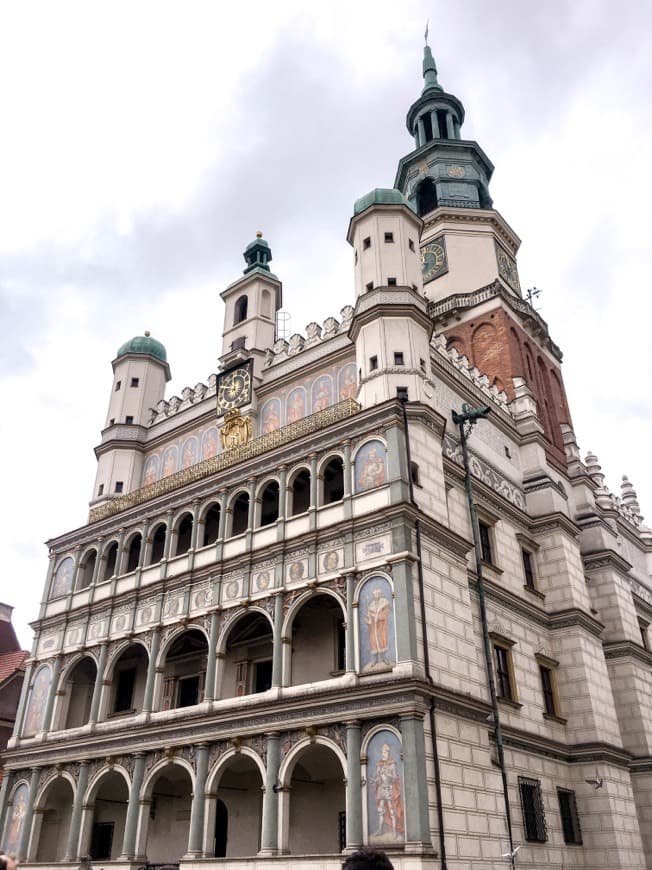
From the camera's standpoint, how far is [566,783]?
2842 cm

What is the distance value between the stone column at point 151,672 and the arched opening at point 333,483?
26.5ft

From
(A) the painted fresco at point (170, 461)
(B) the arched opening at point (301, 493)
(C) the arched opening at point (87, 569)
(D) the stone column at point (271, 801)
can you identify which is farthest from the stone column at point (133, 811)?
(A) the painted fresco at point (170, 461)

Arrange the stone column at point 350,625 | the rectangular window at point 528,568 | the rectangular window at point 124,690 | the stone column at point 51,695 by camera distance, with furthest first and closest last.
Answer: the rectangular window at point 528,568 → the rectangular window at point 124,690 → the stone column at point 51,695 → the stone column at point 350,625

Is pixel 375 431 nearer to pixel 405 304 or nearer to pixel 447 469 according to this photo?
pixel 447 469

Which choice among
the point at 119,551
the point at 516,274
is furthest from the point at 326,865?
the point at 516,274

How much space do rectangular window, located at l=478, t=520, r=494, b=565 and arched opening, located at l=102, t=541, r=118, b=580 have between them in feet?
51.1

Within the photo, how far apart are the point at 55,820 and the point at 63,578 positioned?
9.84 metres

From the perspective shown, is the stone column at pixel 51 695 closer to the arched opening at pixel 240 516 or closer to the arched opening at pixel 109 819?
the arched opening at pixel 109 819

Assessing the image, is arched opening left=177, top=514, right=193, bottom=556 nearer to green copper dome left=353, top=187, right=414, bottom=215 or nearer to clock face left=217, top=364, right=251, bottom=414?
clock face left=217, top=364, right=251, bottom=414

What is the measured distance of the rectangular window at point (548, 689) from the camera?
97.3ft

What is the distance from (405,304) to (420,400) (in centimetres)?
421

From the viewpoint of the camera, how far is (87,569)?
1382 inches

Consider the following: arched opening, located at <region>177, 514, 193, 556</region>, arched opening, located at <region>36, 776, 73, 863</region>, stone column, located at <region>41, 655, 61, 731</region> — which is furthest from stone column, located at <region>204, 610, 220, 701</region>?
stone column, located at <region>41, 655, 61, 731</region>

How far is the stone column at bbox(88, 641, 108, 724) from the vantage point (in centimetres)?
2972
